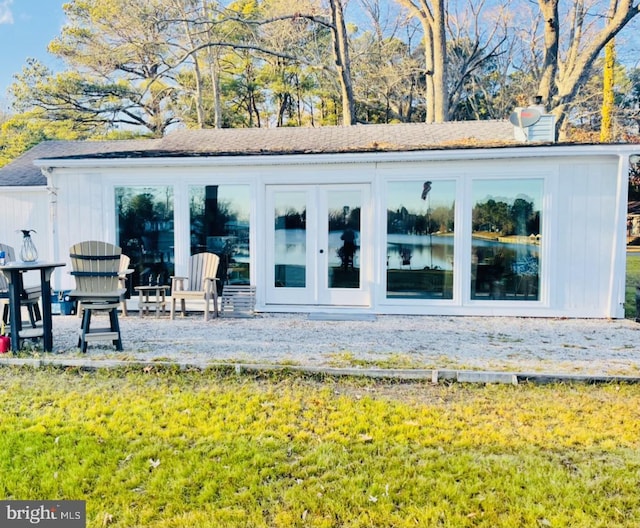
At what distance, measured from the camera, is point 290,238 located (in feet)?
24.9

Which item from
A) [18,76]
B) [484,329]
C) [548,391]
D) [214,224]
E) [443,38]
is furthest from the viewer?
[18,76]

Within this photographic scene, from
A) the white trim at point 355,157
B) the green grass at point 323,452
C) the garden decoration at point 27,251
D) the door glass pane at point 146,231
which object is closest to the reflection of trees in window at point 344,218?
the white trim at point 355,157

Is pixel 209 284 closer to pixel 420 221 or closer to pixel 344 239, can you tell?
pixel 344 239

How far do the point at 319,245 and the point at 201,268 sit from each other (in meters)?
1.95

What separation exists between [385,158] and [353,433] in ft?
16.0

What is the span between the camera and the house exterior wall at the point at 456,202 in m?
6.85

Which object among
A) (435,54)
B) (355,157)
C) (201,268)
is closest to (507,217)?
(355,157)

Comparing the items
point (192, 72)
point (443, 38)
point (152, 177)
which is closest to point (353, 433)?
point (152, 177)

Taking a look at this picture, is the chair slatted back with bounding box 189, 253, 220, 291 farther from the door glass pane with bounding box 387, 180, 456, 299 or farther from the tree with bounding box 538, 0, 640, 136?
the tree with bounding box 538, 0, 640, 136

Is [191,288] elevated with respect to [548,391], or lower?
elevated

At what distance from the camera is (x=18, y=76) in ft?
58.2

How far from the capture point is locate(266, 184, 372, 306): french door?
7.43 metres

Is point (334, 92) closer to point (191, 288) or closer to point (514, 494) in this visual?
point (191, 288)

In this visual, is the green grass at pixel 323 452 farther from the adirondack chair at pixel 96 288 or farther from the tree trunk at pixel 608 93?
the tree trunk at pixel 608 93
